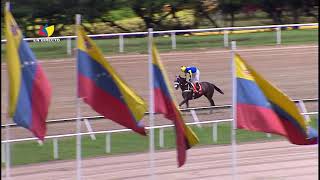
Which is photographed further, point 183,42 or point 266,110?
A: point 183,42

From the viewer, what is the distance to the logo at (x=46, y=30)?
25406 millimetres

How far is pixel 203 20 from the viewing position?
30.5 meters

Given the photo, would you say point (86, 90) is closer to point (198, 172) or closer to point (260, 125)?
point (260, 125)

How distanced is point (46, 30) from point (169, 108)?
1620 centimetres

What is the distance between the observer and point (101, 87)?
9.66m

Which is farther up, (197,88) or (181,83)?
(181,83)

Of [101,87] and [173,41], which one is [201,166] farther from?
[173,41]

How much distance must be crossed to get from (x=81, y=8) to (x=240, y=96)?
18595mm

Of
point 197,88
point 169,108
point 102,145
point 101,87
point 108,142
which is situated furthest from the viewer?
point 197,88

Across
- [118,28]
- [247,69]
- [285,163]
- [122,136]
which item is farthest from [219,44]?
[247,69]

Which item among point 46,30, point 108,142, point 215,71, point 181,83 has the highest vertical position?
point 46,30

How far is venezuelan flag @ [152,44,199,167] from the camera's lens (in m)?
9.97

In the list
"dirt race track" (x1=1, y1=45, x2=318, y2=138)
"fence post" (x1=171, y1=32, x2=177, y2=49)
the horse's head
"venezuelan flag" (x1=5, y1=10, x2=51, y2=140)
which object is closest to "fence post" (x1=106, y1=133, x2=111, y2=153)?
"dirt race track" (x1=1, y1=45, x2=318, y2=138)

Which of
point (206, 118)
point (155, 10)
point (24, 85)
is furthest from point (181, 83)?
point (155, 10)
